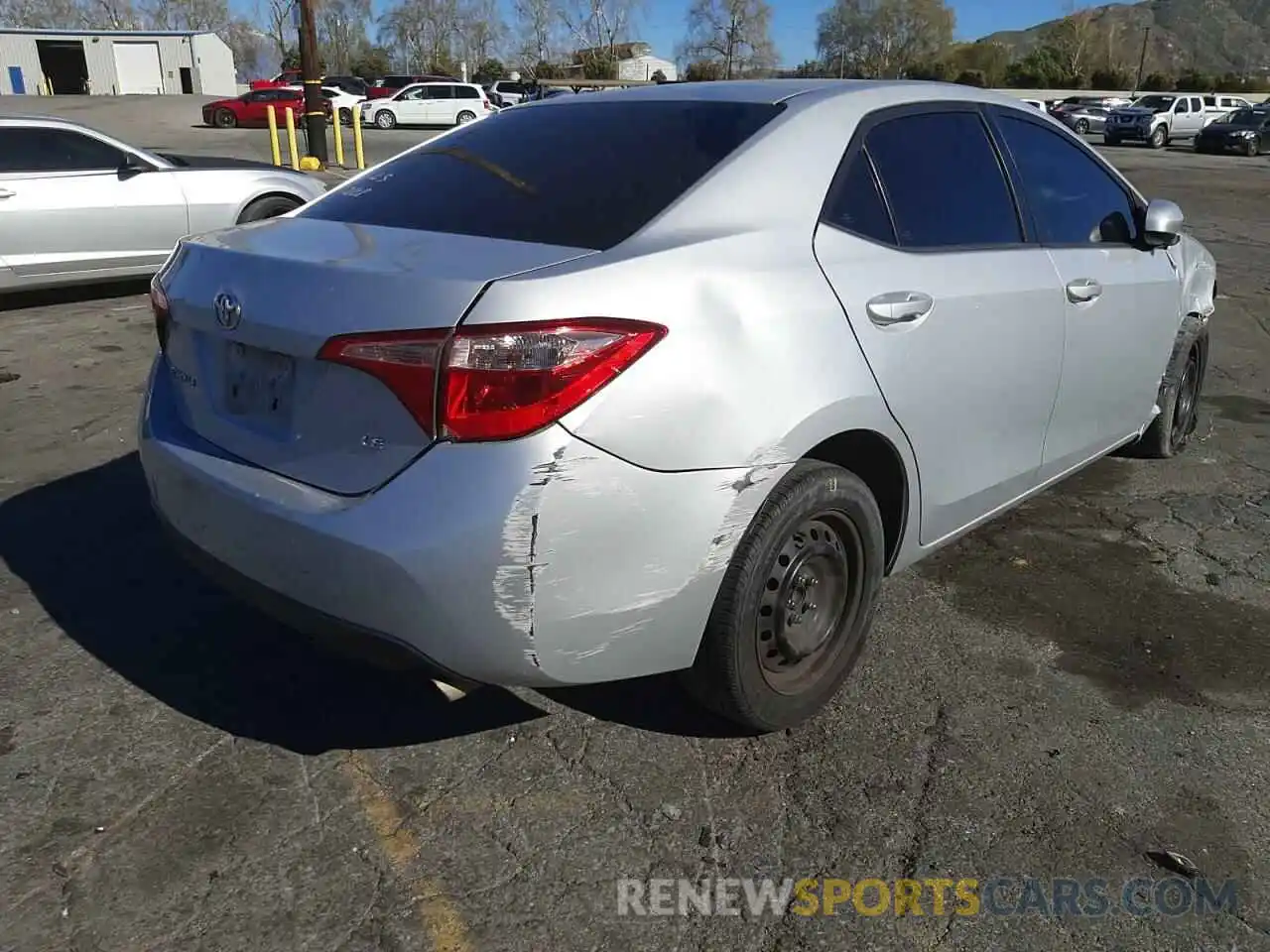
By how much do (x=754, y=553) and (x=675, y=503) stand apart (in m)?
0.30

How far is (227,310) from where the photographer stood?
7.99 feet

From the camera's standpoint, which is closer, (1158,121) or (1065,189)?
(1065,189)

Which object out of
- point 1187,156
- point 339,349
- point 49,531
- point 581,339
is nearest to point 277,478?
point 339,349

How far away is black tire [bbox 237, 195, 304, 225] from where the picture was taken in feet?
28.7

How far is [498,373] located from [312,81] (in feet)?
57.5

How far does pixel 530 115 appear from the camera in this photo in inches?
130

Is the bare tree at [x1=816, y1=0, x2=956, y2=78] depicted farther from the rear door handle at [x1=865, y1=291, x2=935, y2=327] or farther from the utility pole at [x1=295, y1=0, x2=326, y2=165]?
the rear door handle at [x1=865, y1=291, x2=935, y2=327]

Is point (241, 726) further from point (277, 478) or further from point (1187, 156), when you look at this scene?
point (1187, 156)

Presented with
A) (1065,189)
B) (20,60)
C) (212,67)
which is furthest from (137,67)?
(1065,189)

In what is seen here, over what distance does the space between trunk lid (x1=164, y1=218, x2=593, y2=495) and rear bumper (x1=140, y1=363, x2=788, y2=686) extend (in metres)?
0.08

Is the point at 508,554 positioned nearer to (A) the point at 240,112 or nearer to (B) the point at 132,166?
(B) the point at 132,166

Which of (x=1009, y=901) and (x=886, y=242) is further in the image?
(x=886, y=242)

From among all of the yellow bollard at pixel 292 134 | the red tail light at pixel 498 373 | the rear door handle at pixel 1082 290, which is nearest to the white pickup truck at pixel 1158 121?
the yellow bollard at pixel 292 134

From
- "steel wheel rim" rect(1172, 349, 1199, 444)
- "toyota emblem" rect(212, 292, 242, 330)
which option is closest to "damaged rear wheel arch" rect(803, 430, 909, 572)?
"toyota emblem" rect(212, 292, 242, 330)
